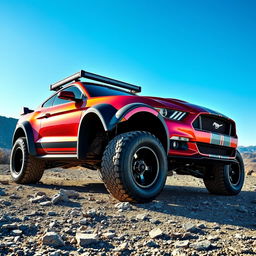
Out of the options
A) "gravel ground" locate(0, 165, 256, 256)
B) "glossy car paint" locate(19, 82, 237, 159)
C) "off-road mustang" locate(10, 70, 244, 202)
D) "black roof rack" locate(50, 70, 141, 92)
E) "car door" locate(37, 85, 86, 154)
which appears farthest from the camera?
"black roof rack" locate(50, 70, 141, 92)

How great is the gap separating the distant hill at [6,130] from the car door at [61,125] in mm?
67309

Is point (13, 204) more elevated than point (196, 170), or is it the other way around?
point (196, 170)

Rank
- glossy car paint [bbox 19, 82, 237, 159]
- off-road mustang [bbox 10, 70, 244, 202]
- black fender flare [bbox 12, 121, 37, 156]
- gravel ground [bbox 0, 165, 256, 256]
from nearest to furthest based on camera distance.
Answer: gravel ground [bbox 0, 165, 256, 256], off-road mustang [bbox 10, 70, 244, 202], glossy car paint [bbox 19, 82, 237, 159], black fender flare [bbox 12, 121, 37, 156]

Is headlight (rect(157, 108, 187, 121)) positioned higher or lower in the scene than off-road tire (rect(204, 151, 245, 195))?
higher

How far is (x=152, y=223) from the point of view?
8.16 ft

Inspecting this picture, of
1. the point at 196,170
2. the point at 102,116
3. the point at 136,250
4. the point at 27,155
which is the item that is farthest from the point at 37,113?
the point at 136,250

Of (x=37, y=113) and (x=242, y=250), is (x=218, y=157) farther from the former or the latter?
(x=37, y=113)

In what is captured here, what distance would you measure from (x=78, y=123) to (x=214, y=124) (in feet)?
6.76

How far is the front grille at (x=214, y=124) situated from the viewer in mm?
4094

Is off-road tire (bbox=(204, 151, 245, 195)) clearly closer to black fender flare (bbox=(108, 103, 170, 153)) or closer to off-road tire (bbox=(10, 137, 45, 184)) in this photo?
black fender flare (bbox=(108, 103, 170, 153))

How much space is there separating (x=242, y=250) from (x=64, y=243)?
1.16 metres

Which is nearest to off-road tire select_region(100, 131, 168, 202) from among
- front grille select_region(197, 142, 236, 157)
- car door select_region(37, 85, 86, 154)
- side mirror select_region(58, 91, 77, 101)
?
front grille select_region(197, 142, 236, 157)

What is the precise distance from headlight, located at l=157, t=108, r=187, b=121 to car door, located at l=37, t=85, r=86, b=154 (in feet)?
3.74

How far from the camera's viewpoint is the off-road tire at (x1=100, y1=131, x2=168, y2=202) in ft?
10.0
